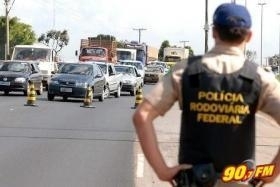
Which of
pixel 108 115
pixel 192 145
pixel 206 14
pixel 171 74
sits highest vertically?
pixel 206 14

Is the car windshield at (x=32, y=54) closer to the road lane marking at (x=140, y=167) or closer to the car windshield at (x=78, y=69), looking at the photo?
the car windshield at (x=78, y=69)

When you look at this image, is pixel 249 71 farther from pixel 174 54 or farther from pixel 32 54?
pixel 174 54

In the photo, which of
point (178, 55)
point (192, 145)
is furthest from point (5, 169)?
point (178, 55)

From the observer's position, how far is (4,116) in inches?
729

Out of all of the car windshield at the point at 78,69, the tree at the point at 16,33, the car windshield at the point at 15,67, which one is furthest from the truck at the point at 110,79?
the tree at the point at 16,33

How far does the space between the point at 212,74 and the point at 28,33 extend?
307 ft

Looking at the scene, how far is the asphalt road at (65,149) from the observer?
8.81m

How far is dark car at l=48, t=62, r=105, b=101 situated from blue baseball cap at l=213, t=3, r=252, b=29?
22.4 m

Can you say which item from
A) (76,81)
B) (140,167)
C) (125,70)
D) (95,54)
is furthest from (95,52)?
(140,167)

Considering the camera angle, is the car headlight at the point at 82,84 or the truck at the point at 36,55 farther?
the truck at the point at 36,55

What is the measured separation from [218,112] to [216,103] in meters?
0.05

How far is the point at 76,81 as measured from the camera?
2600 cm

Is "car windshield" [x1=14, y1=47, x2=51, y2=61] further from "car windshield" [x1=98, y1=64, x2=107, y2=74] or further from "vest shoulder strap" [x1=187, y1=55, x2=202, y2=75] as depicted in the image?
"vest shoulder strap" [x1=187, y1=55, x2=202, y2=75]

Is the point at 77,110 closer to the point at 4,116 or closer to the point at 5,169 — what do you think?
the point at 4,116
